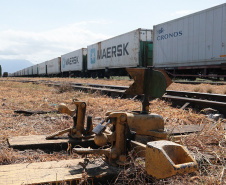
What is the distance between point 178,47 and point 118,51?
839cm

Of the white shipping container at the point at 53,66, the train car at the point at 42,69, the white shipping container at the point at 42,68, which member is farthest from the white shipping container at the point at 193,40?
the white shipping container at the point at 42,68

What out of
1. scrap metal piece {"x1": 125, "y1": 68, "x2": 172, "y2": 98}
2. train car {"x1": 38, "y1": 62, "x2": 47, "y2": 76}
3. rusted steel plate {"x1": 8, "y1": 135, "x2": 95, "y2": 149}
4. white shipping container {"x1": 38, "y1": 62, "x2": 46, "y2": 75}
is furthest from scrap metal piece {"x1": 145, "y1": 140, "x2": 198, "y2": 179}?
white shipping container {"x1": 38, "y1": 62, "x2": 46, "y2": 75}

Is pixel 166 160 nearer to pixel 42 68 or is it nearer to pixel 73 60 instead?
pixel 73 60

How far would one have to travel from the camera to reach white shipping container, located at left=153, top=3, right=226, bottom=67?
12.5 metres

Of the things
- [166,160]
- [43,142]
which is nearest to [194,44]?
[43,142]

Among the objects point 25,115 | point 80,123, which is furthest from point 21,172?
point 25,115

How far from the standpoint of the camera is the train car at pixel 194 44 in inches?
493

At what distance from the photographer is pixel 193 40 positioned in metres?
14.1

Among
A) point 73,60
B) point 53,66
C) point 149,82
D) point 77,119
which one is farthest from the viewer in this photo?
point 53,66

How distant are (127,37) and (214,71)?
909 centimetres

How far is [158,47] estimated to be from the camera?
17.0 metres

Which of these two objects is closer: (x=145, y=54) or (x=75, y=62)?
(x=145, y=54)

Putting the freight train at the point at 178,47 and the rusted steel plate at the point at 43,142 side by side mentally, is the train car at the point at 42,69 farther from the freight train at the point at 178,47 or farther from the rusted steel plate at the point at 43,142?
the rusted steel plate at the point at 43,142

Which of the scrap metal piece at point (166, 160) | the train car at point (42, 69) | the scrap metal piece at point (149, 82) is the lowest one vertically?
the scrap metal piece at point (166, 160)
